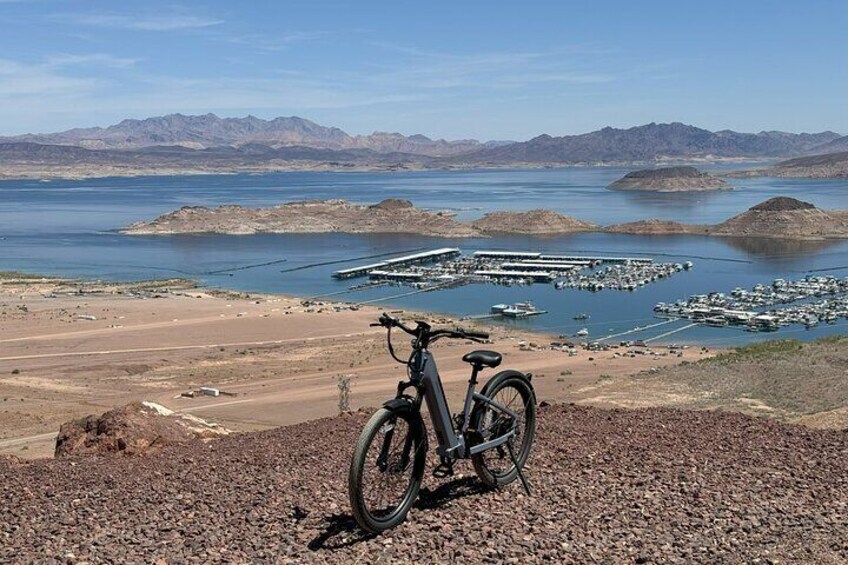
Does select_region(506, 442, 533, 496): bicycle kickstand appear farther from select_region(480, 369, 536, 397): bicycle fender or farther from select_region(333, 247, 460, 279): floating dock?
select_region(333, 247, 460, 279): floating dock

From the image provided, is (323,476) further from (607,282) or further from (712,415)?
(607,282)

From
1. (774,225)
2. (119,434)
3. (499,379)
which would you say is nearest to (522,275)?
(774,225)

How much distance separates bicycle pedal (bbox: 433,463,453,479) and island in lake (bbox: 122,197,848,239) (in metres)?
87.1

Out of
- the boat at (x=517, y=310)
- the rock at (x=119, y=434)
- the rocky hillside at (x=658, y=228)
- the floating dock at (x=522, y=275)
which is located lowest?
the boat at (x=517, y=310)

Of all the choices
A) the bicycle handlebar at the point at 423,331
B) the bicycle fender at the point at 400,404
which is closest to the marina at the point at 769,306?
the bicycle handlebar at the point at 423,331

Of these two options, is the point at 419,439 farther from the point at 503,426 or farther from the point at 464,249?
the point at 464,249

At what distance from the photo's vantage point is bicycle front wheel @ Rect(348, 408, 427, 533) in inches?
219

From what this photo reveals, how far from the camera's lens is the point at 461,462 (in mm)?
7344

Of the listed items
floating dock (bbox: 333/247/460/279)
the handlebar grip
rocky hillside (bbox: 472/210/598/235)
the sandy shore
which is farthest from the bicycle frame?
rocky hillside (bbox: 472/210/598/235)

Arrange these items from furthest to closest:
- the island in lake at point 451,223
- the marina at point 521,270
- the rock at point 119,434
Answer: the island in lake at point 451,223
the marina at point 521,270
the rock at point 119,434

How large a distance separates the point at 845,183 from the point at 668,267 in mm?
141406

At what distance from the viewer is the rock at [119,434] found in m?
9.73

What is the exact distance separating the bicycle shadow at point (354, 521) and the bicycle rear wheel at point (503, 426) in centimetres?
19

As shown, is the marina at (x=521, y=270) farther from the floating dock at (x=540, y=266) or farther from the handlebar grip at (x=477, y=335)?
the handlebar grip at (x=477, y=335)
